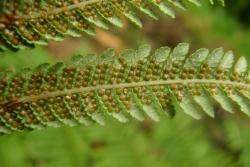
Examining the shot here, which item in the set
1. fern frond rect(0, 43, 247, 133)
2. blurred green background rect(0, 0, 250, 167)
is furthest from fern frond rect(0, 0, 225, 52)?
blurred green background rect(0, 0, 250, 167)

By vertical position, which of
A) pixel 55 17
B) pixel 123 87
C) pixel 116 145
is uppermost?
pixel 55 17

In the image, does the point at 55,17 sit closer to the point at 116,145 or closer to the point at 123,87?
the point at 123,87

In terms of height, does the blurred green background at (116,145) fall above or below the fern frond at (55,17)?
below

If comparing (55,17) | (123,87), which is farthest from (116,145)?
(55,17)

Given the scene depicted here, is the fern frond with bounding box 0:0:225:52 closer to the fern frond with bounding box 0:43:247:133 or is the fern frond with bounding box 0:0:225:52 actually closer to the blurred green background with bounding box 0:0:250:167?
the fern frond with bounding box 0:43:247:133

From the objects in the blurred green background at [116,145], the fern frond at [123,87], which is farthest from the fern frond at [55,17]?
the blurred green background at [116,145]

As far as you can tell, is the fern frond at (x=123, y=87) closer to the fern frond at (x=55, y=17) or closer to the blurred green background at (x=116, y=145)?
the fern frond at (x=55, y=17)
